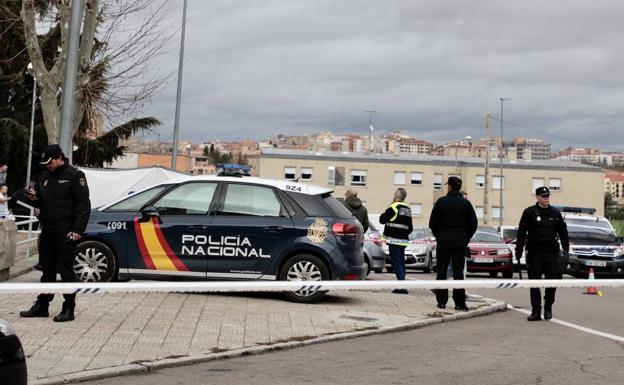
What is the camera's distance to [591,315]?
1166 cm

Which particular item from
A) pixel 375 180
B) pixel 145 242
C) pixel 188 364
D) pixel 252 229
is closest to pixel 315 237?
pixel 252 229

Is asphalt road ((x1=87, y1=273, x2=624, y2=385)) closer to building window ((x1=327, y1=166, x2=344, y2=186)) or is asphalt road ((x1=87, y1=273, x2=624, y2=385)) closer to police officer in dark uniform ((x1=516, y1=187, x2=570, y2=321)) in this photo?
police officer in dark uniform ((x1=516, y1=187, x2=570, y2=321))

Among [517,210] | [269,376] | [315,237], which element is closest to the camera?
[269,376]

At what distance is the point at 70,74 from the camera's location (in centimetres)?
1357

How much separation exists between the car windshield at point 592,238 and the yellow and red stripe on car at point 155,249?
48.0 ft

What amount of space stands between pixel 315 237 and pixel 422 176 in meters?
66.8

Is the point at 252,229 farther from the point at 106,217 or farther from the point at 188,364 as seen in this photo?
the point at 188,364

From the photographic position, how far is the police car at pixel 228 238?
10.9 m

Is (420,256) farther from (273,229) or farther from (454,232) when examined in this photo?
(273,229)

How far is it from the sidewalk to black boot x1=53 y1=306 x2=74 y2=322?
0.34 ft

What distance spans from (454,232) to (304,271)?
2154 millimetres

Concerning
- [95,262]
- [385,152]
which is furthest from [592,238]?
[385,152]

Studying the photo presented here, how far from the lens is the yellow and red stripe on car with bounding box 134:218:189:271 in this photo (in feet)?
36.1

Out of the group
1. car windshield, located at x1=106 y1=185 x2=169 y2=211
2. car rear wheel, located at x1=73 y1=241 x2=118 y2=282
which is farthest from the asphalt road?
car windshield, located at x1=106 y1=185 x2=169 y2=211
